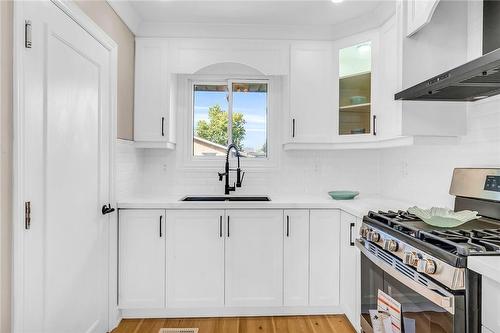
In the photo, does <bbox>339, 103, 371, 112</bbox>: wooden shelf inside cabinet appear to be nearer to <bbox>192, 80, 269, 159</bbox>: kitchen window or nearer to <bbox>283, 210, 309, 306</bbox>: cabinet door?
<bbox>192, 80, 269, 159</bbox>: kitchen window

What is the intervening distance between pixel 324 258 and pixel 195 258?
103 cm

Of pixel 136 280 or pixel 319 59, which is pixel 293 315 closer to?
pixel 136 280

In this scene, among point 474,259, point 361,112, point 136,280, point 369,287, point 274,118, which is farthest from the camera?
point 274,118

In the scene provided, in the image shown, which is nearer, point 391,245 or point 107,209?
point 391,245

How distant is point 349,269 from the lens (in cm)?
237

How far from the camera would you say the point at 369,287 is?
1884 millimetres

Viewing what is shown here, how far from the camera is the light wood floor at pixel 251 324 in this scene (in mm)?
2393

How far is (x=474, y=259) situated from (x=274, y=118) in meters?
2.33

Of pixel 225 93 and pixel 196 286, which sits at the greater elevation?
pixel 225 93

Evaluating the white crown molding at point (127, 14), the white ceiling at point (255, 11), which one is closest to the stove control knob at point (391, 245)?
the white ceiling at point (255, 11)

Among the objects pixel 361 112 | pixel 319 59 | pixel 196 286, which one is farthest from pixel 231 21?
pixel 196 286

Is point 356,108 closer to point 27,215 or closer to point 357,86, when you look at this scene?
point 357,86

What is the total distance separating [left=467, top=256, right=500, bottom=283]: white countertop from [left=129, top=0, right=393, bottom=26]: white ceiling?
79.4 inches

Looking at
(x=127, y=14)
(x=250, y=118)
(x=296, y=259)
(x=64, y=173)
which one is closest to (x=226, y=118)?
(x=250, y=118)
